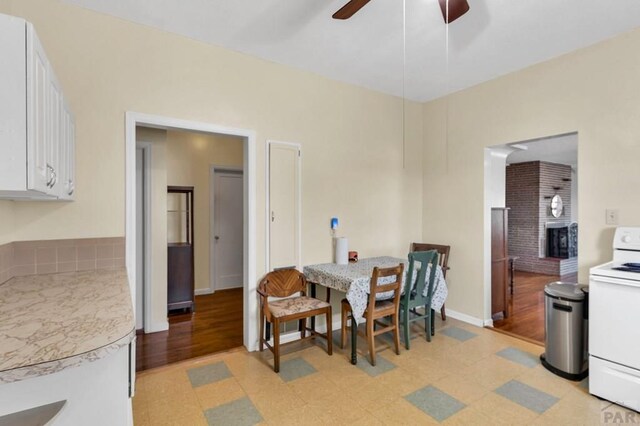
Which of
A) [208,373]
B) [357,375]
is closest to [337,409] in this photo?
[357,375]

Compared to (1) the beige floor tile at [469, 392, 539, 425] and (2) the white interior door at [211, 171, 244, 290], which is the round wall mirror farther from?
(2) the white interior door at [211, 171, 244, 290]

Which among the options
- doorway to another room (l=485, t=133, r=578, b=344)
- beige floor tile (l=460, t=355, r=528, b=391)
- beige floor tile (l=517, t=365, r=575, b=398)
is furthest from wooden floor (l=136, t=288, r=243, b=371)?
doorway to another room (l=485, t=133, r=578, b=344)

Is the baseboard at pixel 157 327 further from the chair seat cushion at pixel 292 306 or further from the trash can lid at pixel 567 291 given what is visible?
the trash can lid at pixel 567 291

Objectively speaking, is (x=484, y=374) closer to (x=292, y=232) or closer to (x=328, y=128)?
(x=292, y=232)

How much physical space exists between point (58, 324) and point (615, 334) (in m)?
3.24

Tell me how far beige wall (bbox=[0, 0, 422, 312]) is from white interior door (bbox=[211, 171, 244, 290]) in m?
2.47

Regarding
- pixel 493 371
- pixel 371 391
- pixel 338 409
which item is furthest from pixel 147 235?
pixel 493 371

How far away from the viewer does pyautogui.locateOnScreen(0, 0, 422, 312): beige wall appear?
2398mm

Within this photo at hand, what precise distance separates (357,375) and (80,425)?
6.77 ft

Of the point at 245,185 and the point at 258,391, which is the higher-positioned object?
the point at 245,185

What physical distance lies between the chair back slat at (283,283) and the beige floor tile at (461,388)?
1.47m

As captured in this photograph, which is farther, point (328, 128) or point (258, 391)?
Result: point (328, 128)

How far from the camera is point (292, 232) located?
3.42 m

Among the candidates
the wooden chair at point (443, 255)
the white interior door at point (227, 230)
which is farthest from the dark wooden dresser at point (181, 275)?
the wooden chair at point (443, 255)
